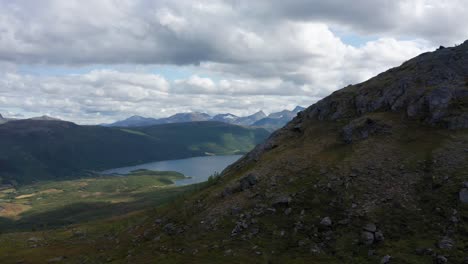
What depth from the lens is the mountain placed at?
2255 inches

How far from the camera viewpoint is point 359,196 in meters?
68.4

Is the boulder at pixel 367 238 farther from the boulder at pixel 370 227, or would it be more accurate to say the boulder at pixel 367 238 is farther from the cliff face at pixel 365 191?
the boulder at pixel 370 227

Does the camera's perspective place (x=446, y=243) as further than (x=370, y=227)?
No

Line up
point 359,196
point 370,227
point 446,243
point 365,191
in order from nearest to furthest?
point 446,243, point 370,227, point 359,196, point 365,191

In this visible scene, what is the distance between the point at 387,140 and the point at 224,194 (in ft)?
135

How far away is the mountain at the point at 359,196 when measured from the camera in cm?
5728

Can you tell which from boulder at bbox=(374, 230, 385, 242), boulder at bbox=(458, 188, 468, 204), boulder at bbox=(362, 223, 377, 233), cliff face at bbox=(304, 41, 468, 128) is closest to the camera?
boulder at bbox=(374, 230, 385, 242)

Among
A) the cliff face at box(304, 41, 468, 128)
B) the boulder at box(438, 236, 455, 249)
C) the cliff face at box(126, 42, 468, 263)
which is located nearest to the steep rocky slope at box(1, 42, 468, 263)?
the boulder at box(438, 236, 455, 249)

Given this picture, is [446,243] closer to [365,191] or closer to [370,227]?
[370,227]

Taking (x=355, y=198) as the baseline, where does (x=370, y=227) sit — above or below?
below

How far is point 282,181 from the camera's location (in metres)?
83.4

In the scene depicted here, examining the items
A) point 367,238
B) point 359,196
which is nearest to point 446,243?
point 367,238

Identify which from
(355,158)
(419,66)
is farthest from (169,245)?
(419,66)

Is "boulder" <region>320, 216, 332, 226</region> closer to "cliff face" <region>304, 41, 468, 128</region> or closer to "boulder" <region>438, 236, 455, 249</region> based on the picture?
"boulder" <region>438, 236, 455, 249</region>
